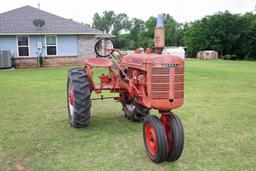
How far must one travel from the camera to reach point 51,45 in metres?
20.4

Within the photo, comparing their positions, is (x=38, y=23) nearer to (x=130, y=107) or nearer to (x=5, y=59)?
(x=5, y=59)

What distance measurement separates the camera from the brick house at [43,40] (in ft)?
64.2

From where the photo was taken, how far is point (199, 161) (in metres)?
4.20

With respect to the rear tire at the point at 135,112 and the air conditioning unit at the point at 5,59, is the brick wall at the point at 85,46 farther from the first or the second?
the rear tire at the point at 135,112

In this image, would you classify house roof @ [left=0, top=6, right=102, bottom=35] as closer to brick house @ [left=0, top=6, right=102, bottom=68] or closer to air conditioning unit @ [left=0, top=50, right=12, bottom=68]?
brick house @ [left=0, top=6, right=102, bottom=68]

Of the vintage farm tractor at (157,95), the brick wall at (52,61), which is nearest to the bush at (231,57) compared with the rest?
the brick wall at (52,61)

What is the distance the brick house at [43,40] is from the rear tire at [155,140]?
54.4ft

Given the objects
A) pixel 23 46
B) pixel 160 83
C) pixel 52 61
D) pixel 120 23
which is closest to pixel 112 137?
pixel 160 83

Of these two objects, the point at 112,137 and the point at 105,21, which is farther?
the point at 105,21

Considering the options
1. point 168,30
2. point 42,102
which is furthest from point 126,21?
point 42,102

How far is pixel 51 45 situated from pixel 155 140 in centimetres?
1729

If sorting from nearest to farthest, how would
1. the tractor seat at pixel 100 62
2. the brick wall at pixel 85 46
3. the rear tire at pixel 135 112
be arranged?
the tractor seat at pixel 100 62 < the rear tire at pixel 135 112 < the brick wall at pixel 85 46

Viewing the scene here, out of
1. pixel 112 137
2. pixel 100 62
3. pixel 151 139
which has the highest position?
pixel 100 62

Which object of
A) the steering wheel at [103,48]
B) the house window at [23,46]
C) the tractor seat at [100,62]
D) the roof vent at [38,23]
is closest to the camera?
the tractor seat at [100,62]
